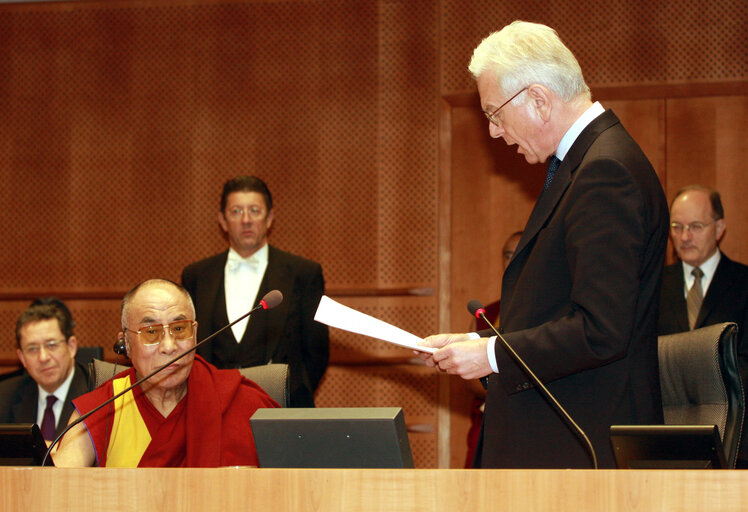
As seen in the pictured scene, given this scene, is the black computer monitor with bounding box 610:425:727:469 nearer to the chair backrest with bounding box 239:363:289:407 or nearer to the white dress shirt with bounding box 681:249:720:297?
the chair backrest with bounding box 239:363:289:407

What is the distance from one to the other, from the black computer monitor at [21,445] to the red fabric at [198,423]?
524mm

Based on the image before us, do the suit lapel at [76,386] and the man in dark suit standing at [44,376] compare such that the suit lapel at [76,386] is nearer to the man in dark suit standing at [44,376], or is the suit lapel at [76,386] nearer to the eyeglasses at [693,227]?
the man in dark suit standing at [44,376]

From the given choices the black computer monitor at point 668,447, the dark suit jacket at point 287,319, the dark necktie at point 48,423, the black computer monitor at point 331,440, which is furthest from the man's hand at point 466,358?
the dark necktie at point 48,423

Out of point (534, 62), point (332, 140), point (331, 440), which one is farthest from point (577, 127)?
point (332, 140)

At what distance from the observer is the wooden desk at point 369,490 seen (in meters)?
1.47

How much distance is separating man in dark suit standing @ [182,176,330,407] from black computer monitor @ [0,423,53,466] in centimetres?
191

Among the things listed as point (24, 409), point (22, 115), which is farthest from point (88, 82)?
point (24, 409)

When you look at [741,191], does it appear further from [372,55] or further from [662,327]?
[372,55]

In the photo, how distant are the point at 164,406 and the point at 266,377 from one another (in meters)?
0.32

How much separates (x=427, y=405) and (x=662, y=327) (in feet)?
4.94

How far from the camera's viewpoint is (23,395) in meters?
3.93

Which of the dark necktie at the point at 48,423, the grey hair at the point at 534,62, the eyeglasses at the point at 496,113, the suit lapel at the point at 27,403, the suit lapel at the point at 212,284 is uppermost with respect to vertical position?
the grey hair at the point at 534,62

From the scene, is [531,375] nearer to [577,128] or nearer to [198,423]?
[577,128]

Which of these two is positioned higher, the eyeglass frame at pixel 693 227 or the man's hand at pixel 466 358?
the eyeglass frame at pixel 693 227
